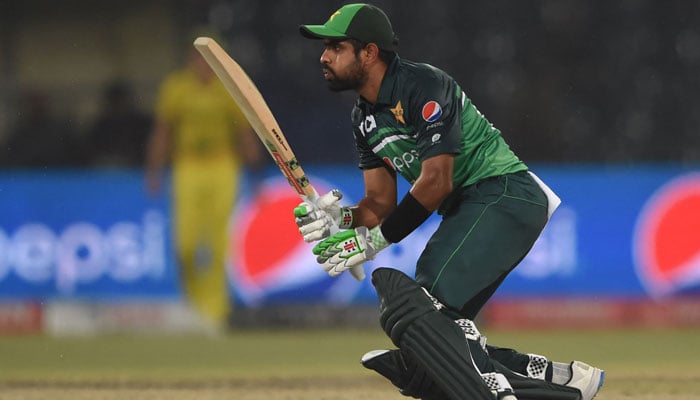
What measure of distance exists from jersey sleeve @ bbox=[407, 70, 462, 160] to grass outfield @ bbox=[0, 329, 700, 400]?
1978mm

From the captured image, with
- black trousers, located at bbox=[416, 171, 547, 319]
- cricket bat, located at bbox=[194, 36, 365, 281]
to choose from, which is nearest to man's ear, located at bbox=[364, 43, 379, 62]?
cricket bat, located at bbox=[194, 36, 365, 281]

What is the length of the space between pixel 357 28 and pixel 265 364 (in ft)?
12.9

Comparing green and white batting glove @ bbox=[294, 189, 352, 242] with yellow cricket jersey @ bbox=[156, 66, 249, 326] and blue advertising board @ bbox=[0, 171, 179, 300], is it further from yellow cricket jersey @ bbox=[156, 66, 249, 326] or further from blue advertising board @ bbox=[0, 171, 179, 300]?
blue advertising board @ bbox=[0, 171, 179, 300]

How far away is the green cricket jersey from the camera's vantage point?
498 cm

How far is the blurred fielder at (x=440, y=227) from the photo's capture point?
4.85 metres

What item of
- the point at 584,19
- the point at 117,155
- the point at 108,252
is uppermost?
the point at 584,19

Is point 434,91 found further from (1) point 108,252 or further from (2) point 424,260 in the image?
(1) point 108,252

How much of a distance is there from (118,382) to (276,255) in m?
2.95

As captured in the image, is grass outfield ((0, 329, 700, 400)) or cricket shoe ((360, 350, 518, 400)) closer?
cricket shoe ((360, 350, 518, 400))

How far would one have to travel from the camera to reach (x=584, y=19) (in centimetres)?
1115

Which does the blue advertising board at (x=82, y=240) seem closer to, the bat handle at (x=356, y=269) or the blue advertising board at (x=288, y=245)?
the blue advertising board at (x=288, y=245)

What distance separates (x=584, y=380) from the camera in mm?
5398

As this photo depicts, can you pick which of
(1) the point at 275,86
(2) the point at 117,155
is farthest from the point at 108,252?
(1) the point at 275,86

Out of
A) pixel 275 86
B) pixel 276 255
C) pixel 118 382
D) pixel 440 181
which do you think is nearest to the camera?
pixel 440 181
